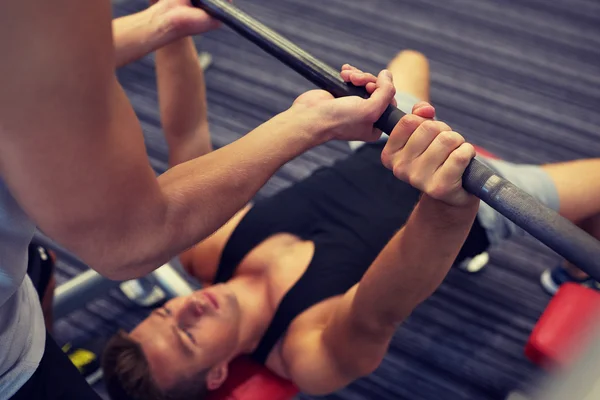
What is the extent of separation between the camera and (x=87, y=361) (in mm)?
1730

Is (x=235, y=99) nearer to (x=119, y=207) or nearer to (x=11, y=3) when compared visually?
(x=119, y=207)

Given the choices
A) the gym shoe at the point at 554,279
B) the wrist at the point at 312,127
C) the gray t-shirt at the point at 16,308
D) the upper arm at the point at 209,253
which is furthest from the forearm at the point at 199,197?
the gym shoe at the point at 554,279

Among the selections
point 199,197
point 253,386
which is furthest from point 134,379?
point 199,197

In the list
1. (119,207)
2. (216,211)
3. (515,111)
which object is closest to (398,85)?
(515,111)

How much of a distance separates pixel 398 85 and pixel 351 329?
86 cm

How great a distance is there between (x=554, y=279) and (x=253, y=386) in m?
1.04

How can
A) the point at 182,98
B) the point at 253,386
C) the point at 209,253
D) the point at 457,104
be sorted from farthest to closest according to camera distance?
the point at 457,104 → the point at 209,253 → the point at 182,98 → the point at 253,386

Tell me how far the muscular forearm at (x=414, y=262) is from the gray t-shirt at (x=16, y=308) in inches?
23.2

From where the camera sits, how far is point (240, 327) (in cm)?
146

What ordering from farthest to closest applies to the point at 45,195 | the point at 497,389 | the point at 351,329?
the point at 497,389 → the point at 351,329 → the point at 45,195

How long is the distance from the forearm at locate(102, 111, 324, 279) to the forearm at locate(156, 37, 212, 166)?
610 mm

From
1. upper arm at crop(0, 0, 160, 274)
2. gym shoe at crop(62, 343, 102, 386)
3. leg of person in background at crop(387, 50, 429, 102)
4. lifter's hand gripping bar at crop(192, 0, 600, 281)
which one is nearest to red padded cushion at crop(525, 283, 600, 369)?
lifter's hand gripping bar at crop(192, 0, 600, 281)

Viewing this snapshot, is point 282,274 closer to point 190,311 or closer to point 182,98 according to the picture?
point 190,311

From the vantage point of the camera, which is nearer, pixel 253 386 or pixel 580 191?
pixel 253 386
